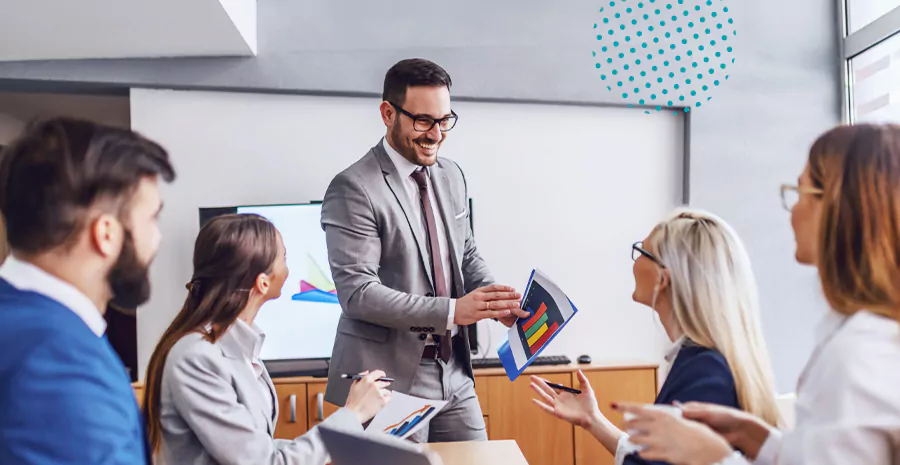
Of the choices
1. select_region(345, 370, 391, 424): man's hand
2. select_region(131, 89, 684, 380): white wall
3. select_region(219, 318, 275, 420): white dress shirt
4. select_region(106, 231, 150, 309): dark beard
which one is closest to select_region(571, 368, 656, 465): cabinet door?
select_region(131, 89, 684, 380): white wall

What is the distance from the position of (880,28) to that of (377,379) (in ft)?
12.2

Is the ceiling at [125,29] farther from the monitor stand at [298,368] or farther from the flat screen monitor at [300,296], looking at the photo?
the monitor stand at [298,368]

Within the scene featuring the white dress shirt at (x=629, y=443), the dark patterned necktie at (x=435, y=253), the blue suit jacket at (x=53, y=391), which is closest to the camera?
the blue suit jacket at (x=53, y=391)

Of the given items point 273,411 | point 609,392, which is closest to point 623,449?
point 273,411

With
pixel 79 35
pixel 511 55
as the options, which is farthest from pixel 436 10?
pixel 79 35

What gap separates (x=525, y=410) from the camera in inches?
149

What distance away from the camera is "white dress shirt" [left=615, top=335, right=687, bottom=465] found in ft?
5.46

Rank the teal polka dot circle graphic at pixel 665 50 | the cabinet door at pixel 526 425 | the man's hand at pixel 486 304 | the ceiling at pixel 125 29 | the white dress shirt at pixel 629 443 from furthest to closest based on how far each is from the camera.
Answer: the teal polka dot circle graphic at pixel 665 50
the cabinet door at pixel 526 425
the ceiling at pixel 125 29
the man's hand at pixel 486 304
the white dress shirt at pixel 629 443

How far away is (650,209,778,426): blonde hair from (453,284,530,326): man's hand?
1.66 feet

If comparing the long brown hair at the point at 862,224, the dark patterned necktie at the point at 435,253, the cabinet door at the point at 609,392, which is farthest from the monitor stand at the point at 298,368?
the long brown hair at the point at 862,224

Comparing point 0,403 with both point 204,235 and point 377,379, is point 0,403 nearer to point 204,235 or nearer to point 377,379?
point 204,235

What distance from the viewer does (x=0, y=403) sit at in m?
0.91

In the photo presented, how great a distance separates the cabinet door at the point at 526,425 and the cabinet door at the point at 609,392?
72 millimetres

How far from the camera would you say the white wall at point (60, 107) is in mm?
4828
